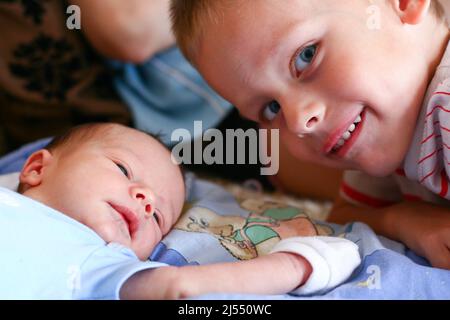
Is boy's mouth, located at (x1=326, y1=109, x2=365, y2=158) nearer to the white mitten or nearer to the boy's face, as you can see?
the boy's face

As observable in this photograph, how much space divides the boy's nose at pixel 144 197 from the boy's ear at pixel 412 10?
0.45 m

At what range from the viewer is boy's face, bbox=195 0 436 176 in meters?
0.84

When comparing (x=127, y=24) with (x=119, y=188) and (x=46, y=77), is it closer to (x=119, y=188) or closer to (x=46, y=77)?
(x=46, y=77)

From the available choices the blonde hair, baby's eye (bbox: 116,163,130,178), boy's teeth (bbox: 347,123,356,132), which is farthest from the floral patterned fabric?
boy's teeth (bbox: 347,123,356,132)

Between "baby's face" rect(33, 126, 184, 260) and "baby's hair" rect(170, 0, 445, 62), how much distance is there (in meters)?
0.18

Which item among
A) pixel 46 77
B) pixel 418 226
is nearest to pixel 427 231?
pixel 418 226

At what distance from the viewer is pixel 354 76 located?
83 centimetres

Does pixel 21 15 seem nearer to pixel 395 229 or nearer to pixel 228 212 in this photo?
pixel 228 212

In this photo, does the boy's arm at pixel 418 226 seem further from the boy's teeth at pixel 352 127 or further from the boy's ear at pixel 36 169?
the boy's ear at pixel 36 169

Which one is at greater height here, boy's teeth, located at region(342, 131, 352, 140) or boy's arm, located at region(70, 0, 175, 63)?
boy's arm, located at region(70, 0, 175, 63)

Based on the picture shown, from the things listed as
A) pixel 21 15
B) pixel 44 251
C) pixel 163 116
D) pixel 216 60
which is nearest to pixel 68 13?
pixel 21 15

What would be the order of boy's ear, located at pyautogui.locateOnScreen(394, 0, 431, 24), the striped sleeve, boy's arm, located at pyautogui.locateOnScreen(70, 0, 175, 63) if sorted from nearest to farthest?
boy's ear, located at pyautogui.locateOnScreen(394, 0, 431, 24), the striped sleeve, boy's arm, located at pyautogui.locateOnScreen(70, 0, 175, 63)
